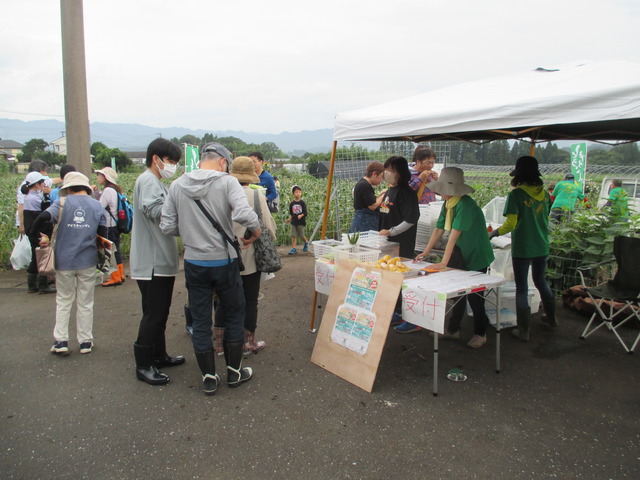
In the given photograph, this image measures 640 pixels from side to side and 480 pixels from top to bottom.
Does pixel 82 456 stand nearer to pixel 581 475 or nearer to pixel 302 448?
pixel 302 448

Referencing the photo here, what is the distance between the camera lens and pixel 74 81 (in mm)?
6023

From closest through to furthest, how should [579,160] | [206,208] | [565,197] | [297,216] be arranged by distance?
[206,208]
[297,216]
[565,197]
[579,160]

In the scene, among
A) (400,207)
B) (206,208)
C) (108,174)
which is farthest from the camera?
(108,174)

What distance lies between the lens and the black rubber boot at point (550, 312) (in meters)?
4.51

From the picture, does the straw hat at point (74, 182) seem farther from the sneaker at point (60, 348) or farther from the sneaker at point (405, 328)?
the sneaker at point (405, 328)

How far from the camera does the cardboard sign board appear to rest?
329 cm

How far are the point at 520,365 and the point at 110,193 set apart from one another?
18.1ft

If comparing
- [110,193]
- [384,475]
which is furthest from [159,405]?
[110,193]

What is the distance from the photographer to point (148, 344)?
3.38 meters

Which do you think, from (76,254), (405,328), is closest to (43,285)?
(76,254)

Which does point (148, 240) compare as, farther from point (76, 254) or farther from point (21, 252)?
point (21, 252)

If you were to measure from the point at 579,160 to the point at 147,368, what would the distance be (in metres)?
10.7

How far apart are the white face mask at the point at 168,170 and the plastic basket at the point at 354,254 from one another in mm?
1635

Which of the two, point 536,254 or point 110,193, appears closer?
point 536,254
